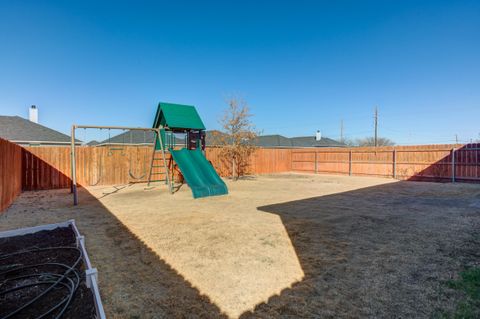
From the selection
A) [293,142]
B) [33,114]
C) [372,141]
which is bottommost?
[293,142]

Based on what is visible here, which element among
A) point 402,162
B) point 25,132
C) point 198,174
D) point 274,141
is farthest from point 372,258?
point 274,141

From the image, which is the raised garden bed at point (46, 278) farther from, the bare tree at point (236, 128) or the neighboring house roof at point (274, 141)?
the neighboring house roof at point (274, 141)

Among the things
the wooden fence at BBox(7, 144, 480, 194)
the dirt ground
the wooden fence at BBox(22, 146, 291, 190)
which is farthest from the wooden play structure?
the dirt ground

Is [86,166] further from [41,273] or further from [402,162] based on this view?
[402,162]

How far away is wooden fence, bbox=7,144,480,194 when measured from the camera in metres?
8.99

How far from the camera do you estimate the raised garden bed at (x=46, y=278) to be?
5.92 ft

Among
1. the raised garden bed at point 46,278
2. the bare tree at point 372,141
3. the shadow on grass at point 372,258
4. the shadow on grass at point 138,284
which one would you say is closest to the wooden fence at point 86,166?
the raised garden bed at point 46,278

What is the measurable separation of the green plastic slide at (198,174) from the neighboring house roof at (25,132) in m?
10.8

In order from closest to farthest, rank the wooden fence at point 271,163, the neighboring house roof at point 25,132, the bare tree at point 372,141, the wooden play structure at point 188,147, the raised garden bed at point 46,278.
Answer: the raised garden bed at point 46,278 → the wooden play structure at point 188,147 → the wooden fence at point 271,163 → the neighboring house roof at point 25,132 → the bare tree at point 372,141

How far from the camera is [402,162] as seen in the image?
12.8 meters

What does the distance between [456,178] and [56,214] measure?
15.0m

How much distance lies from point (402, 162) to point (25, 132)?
70.0ft

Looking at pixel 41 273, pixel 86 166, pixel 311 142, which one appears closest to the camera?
pixel 41 273

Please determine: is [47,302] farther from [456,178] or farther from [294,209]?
[456,178]
